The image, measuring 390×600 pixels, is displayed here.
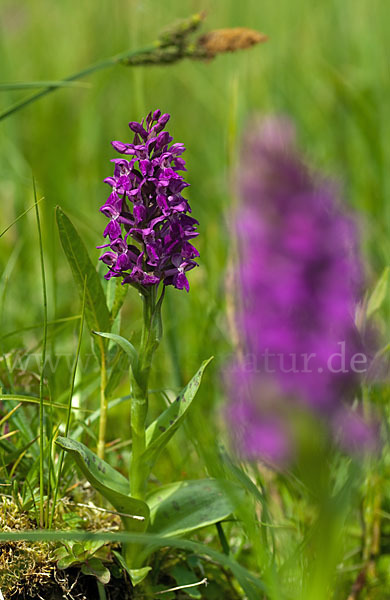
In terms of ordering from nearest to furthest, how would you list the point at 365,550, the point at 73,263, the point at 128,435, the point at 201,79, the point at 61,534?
1. the point at 61,534
2. the point at 73,263
3. the point at 365,550
4. the point at 128,435
5. the point at 201,79

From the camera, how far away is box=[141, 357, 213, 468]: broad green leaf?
53.3 inches

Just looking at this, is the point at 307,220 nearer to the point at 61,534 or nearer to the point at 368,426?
the point at 368,426

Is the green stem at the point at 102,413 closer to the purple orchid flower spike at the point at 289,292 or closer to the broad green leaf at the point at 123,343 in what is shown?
the broad green leaf at the point at 123,343

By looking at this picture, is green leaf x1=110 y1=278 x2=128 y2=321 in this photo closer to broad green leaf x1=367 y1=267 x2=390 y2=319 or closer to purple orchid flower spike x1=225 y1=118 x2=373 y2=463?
broad green leaf x1=367 y1=267 x2=390 y2=319

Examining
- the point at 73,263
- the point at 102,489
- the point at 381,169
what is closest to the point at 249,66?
the point at 381,169

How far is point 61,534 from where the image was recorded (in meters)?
1.10

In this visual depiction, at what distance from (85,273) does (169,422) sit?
0.39 m

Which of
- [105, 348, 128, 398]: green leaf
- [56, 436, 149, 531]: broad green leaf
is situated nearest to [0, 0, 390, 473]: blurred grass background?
[105, 348, 128, 398]: green leaf

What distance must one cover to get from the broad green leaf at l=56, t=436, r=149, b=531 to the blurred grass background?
0.56 m

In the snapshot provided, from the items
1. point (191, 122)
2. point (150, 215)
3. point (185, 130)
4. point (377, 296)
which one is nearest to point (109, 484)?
point (150, 215)

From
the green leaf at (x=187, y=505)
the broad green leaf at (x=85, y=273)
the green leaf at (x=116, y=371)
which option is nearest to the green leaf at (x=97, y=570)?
the green leaf at (x=187, y=505)

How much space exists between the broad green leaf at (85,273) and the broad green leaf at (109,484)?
0.32 meters

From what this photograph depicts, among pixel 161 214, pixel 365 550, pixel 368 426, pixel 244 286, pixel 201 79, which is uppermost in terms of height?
pixel 201 79

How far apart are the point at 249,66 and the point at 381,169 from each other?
1703 mm
